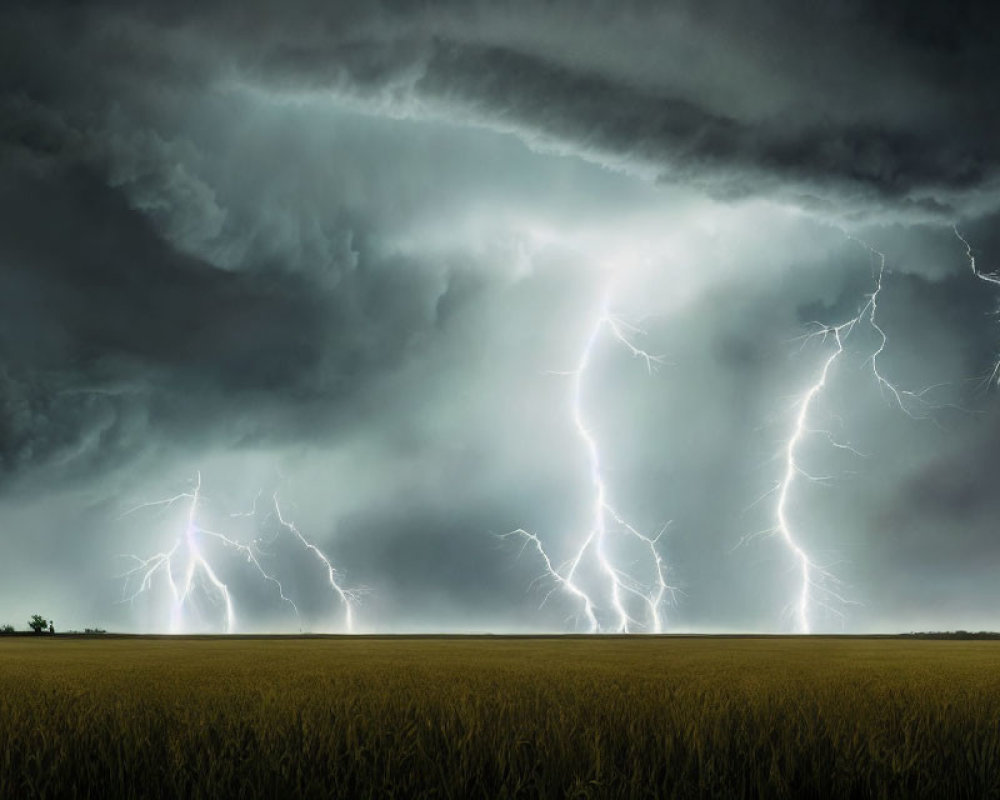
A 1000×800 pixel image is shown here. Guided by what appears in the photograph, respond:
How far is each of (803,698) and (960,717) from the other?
5.88ft

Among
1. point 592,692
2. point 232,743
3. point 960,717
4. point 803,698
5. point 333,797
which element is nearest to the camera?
point 333,797

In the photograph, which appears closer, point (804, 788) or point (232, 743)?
point (804, 788)

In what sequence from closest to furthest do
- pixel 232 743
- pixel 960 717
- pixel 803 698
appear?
pixel 232 743 < pixel 960 717 < pixel 803 698

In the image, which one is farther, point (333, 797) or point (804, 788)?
point (804, 788)

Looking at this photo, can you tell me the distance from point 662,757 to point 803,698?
168 inches

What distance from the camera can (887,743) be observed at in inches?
181

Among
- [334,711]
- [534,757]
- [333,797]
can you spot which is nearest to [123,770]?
[333,797]

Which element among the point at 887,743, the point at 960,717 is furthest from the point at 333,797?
the point at 960,717

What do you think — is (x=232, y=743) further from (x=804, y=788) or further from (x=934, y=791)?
(x=934, y=791)

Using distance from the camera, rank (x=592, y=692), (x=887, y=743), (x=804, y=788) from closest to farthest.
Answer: (x=804, y=788)
(x=887, y=743)
(x=592, y=692)

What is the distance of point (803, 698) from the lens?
738 centimetres

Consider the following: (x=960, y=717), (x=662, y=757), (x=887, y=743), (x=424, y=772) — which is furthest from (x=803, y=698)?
(x=424, y=772)

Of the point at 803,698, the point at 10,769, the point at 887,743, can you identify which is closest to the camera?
the point at 10,769

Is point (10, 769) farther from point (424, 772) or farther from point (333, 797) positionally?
point (424, 772)
